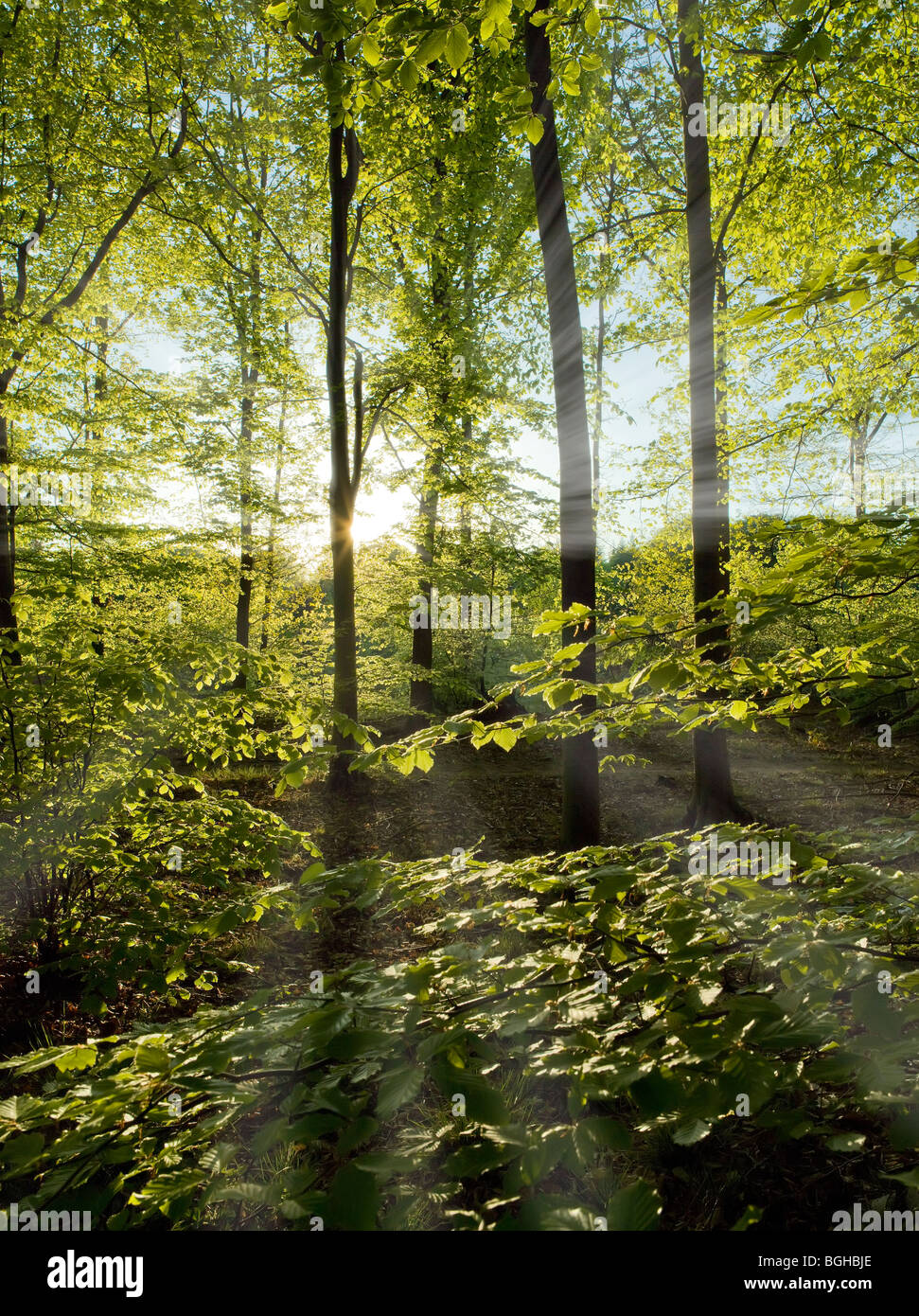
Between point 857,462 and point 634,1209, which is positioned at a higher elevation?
point 857,462

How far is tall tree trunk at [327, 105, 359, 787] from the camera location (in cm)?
794

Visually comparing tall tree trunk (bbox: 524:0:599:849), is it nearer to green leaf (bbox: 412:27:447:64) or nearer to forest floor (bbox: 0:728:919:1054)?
forest floor (bbox: 0:728:919:1054)

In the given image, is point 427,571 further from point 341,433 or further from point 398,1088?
point 398,1088

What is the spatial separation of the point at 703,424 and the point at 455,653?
816 centimetres

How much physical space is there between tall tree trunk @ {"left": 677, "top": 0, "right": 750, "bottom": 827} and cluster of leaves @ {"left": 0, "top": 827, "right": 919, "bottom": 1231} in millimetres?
4829

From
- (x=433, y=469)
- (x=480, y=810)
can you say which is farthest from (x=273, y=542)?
(x=480, y=810)

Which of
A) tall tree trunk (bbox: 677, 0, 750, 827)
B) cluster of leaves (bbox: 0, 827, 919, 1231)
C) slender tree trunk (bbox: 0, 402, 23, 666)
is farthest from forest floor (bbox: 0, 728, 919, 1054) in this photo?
slender tree trunk (bbox: 0, 402, 23, 666)

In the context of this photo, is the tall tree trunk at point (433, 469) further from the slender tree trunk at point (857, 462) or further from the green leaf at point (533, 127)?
the green leaf at point (533, 127)

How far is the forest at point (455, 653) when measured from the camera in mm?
1297

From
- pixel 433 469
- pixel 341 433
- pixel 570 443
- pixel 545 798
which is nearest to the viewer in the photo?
pixel 570 443

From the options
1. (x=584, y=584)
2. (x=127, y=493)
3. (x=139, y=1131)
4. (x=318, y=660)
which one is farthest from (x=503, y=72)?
(x=318, y=660)

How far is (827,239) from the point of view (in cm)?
727

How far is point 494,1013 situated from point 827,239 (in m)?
9.53

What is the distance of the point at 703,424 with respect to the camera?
644 cm
